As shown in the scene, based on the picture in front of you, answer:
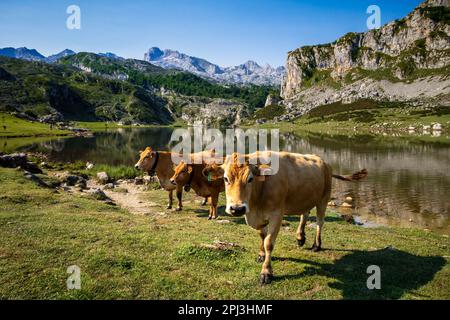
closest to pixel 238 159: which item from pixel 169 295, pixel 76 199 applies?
pixel 169 295

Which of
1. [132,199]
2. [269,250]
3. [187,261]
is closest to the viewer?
[269,250]

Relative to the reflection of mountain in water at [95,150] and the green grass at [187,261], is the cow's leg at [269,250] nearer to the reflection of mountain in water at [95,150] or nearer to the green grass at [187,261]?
the green grass at [187,261]

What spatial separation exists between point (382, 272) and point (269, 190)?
485 cm

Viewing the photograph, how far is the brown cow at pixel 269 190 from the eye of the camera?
9.23m

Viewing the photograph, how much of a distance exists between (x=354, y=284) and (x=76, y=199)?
59.4 ft

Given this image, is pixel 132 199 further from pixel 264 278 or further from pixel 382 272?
pixel 382 272

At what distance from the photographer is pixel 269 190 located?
10.2 metres

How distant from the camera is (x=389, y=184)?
136ft

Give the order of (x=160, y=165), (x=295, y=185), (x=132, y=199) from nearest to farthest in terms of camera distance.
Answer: (x=295, y=185)
(x=160, y=165)
(x=132, y=199)

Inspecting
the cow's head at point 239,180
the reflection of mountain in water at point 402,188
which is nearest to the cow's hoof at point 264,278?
the cow's head at point 239,180

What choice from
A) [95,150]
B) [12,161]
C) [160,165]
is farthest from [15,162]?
[95,150]

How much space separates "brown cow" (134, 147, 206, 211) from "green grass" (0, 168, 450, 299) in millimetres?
5083

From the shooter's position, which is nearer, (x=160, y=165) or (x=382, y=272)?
(x=382, y=272)
